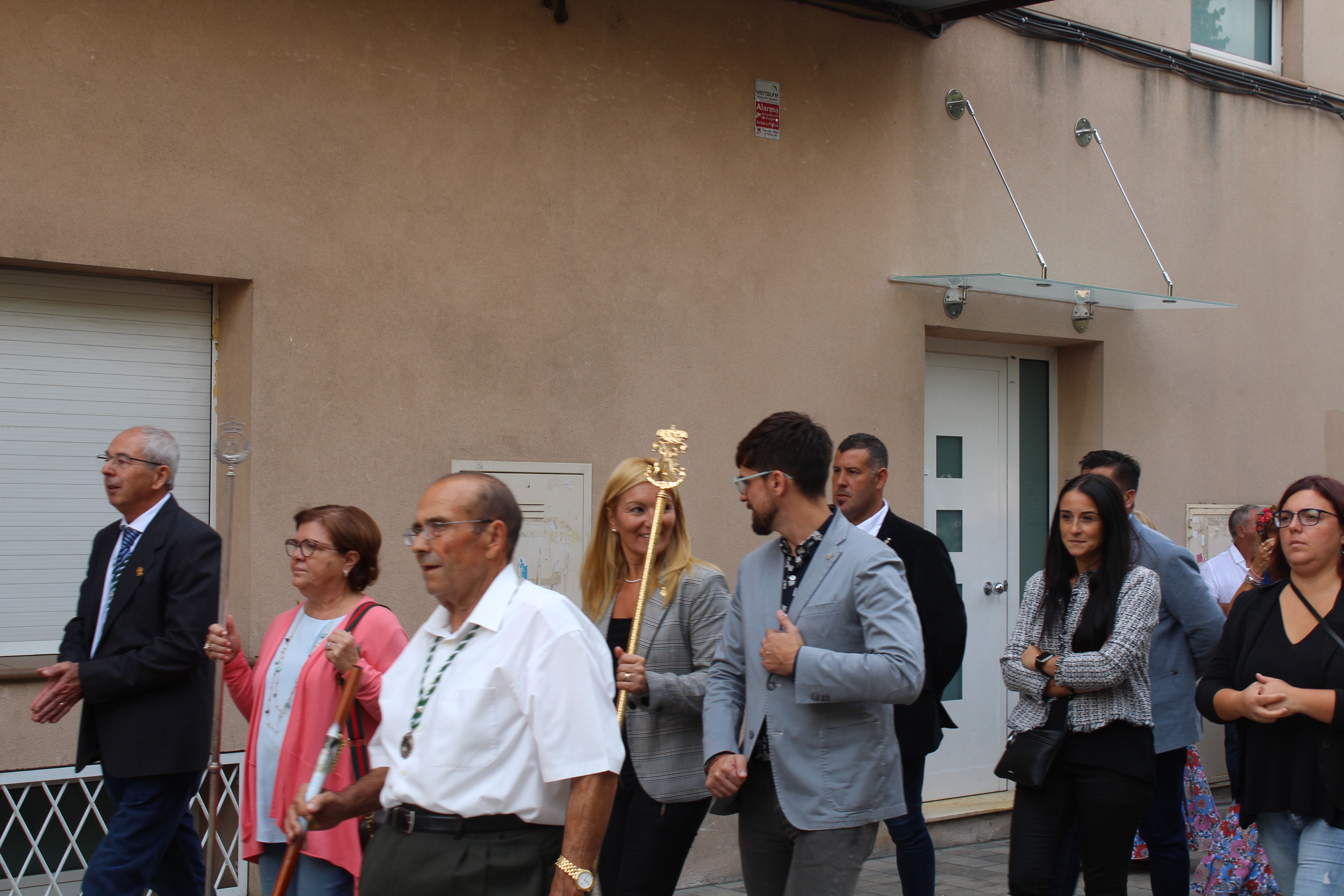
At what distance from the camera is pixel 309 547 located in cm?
411

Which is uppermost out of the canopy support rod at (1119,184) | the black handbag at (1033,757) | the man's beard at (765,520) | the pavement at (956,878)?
the canopy support rod at (1119,184)

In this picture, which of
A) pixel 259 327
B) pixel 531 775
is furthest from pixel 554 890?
pixel 259 327

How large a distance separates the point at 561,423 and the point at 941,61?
332 cm

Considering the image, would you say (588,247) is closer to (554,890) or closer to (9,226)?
(9,226)

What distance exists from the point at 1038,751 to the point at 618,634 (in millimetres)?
1383

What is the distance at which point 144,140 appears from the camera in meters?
5.36

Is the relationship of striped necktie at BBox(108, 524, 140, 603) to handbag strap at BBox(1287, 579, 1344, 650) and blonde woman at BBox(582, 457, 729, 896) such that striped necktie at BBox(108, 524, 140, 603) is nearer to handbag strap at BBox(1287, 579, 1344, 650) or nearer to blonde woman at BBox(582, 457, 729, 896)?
blonde woman at BBox(582, 457, 729, 896)

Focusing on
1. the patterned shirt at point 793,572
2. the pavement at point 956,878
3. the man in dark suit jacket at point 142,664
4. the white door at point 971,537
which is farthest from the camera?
the white door at point 971,537

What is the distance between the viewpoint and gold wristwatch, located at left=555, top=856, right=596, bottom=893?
2.83m

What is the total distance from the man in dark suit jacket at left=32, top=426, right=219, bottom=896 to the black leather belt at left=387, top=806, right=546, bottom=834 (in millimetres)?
1958

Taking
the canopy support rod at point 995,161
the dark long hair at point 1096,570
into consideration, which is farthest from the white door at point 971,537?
the dark long hair at point 1096,570

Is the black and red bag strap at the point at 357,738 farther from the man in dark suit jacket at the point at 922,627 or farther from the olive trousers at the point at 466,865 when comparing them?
the man in dark suit jacket at the point at 922,627

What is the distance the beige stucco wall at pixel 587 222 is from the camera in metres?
5.43

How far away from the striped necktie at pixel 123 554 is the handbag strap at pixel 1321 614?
12.5 ft
